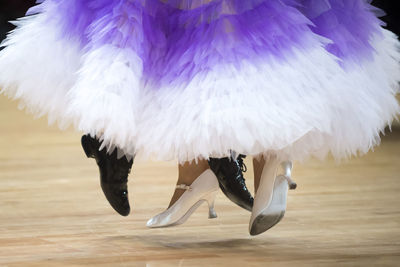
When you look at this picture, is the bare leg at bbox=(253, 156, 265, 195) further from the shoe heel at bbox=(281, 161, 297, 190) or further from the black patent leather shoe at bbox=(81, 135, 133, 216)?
the black patent leather shoe at bbox=(81, 135, 133, 216)

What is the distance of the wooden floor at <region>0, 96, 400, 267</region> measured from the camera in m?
1.60

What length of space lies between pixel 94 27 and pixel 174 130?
11.7 inches

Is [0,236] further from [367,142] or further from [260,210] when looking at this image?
[367,142]

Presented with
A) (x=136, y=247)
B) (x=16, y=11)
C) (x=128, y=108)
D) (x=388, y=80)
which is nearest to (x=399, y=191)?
(x=388, y=80)

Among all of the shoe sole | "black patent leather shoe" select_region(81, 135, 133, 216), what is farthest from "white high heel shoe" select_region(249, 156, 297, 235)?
"black patent leather shoe" select_region(81, 135, 133, 216)

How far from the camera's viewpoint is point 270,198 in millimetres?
1624

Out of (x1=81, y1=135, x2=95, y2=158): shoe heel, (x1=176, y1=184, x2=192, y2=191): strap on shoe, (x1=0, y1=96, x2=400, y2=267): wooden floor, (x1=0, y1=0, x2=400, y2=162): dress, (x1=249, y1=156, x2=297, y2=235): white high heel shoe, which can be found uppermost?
(x1=0, y1=0, x2=400, y2=162): dress

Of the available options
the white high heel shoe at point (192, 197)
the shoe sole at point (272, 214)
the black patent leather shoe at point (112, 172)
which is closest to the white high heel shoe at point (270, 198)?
the shoe sole at point (272, 214)

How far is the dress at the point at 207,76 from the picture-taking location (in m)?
1.43

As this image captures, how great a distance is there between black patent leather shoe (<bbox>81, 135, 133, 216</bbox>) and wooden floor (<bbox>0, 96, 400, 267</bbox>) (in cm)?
9

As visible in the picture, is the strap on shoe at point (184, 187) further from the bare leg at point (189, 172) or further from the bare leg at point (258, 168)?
the bare leg at point (258, 168)

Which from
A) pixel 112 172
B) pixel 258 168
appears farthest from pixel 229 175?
pixel 112 172

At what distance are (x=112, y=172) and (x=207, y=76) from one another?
40cm

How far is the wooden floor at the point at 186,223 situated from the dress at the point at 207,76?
0.75 ft
